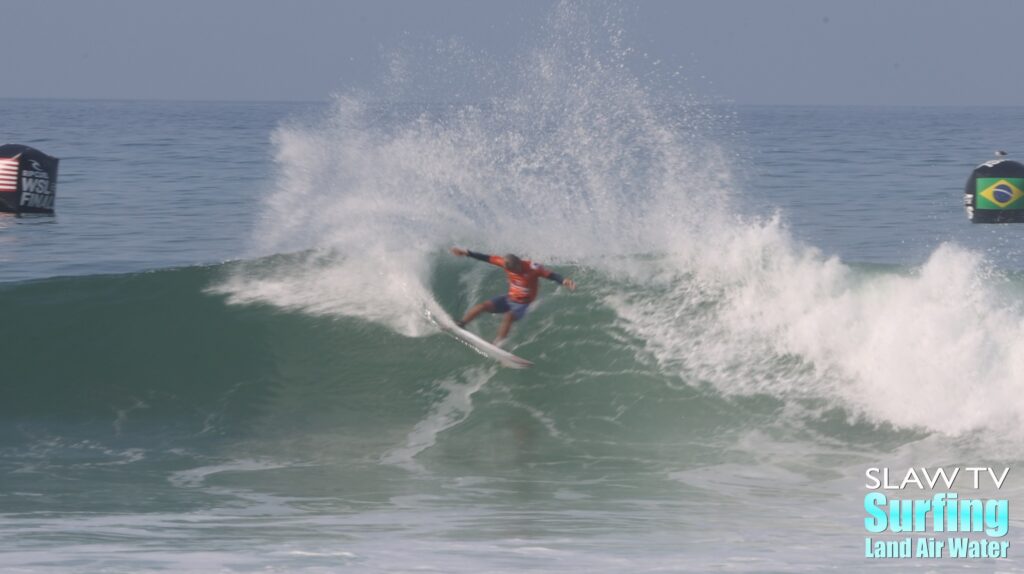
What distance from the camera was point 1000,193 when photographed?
609 inches

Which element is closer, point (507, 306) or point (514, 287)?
point (514, 287)

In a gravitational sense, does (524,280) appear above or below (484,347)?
above

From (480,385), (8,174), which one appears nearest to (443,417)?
(480,385)

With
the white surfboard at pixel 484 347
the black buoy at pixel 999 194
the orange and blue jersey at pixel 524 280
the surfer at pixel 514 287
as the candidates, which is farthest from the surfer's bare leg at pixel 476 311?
the black buoy at pixel 999 194

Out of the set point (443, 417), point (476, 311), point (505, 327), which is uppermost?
point (476, 311)

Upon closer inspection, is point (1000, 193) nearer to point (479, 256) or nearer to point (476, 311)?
point (476, 311)

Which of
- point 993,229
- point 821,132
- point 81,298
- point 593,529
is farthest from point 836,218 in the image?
point 821,132

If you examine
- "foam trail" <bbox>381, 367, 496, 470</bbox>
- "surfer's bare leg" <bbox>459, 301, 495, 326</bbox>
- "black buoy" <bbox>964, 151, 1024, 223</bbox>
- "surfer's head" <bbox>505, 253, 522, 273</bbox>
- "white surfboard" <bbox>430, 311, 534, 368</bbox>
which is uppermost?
"black buoy" <bbox>964, 151, 1024, 223</bbox>

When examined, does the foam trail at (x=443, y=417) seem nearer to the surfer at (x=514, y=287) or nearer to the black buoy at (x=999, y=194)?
the surfer at (x=514, y=287)

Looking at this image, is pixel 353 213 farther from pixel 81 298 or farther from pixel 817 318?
pixel 817 318

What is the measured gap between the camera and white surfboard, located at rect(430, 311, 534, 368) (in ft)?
42.0

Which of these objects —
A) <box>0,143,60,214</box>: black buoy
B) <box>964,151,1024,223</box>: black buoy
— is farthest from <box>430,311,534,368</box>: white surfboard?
<box>0,143,60,214</box>: black buoy

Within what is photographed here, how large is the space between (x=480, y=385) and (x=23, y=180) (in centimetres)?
803

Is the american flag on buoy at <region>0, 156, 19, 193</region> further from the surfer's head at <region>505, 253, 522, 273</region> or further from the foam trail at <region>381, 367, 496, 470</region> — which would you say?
the surfer's head at <region>505, 253, 522, 273</region>
